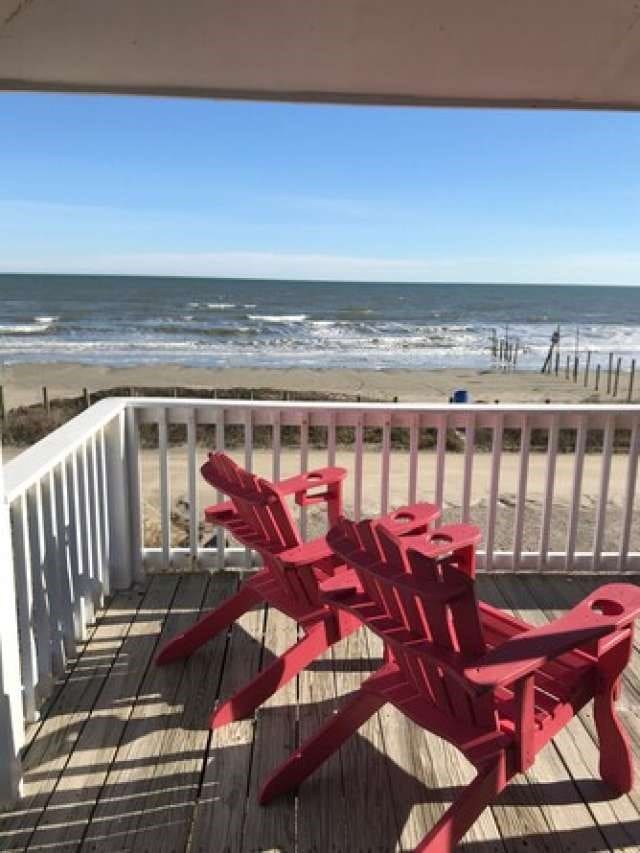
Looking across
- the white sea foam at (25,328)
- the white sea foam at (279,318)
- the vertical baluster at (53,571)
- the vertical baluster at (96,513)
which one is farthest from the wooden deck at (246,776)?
the white sea foam at (279,318)

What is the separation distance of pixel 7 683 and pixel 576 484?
8.40 feet

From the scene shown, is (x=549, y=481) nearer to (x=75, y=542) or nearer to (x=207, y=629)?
(x=207, y=629)

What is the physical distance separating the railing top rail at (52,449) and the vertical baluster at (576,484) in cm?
213

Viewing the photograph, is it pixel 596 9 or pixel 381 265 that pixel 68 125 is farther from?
pixel 596 9

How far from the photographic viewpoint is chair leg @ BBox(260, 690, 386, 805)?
187 centimetres

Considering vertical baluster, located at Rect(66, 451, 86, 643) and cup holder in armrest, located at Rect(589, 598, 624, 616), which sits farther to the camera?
vertical baluster, located at Rect(66, 451, 86, 643)

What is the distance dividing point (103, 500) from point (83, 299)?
104 feet

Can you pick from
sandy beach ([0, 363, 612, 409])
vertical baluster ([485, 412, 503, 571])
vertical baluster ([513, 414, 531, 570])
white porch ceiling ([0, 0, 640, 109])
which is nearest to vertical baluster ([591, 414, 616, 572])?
vertical baluster ([513, 414, 531, 570])

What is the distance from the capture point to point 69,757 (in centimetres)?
205

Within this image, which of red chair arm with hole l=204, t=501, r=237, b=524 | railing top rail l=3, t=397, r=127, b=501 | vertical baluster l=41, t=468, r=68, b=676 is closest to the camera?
railing top rail l=3, t=397, r=127, b=501

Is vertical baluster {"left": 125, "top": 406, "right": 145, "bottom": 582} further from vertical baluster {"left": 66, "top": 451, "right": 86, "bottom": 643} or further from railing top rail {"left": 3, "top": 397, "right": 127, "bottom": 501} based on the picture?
vertical baluster {"left": 66, "top": 451, "right": 86, "bottom": 643}

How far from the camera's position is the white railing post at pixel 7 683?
185cm

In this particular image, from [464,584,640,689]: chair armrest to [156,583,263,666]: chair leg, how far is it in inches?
45.7

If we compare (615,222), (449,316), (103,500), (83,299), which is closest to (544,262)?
(615,222)
